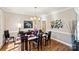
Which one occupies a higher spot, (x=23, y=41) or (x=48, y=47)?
(x=23, y=41)

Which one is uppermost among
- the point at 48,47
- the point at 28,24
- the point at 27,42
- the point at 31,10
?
the point at 31,10

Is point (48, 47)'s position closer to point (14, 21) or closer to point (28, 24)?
point (28, 24)

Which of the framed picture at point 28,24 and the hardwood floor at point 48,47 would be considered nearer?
the hardwood floor at point 48,47

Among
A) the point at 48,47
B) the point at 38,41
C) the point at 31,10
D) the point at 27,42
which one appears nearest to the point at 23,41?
the point at 27,42

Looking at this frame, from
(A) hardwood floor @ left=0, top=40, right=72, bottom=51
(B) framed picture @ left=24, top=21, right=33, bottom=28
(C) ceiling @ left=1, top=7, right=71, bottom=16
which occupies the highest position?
(C) ceiling @ left=1, top=7, right=71, bottom=16

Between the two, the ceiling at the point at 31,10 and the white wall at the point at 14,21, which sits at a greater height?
the ceiling at the point at 31,10

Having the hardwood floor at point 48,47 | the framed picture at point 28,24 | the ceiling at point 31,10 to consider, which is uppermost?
the ceiling at point 31,10

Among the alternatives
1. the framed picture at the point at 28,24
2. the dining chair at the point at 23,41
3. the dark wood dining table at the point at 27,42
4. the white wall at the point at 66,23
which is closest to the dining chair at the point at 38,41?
the dark wood dining table at the point at 27,42

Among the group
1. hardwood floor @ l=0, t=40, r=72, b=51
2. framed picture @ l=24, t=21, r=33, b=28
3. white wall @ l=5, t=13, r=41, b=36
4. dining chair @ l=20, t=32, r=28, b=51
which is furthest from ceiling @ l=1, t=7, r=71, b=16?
hardwood floor @ l=0, t=40, r=72, b=51

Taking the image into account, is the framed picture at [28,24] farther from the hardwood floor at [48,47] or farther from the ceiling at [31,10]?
the hardwood floor at [48,47]

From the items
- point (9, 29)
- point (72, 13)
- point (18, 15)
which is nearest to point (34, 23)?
point (18, 15)

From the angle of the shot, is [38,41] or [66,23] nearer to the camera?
[66,23]

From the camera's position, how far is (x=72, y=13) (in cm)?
246

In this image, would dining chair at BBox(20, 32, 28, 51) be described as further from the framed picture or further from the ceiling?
the ceiling
